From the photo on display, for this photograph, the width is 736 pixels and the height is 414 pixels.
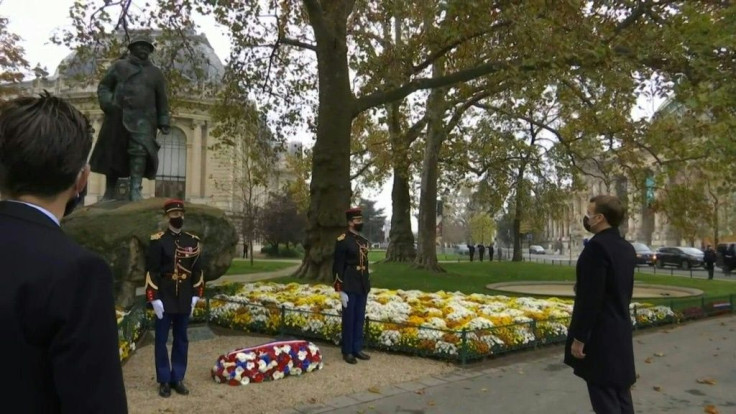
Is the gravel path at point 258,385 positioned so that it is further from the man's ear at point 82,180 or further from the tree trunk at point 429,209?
the tree trunk at point 429,209

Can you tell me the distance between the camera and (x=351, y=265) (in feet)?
28.0

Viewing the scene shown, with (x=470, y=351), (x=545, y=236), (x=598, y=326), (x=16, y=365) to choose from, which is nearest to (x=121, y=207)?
(x=470, y=351)

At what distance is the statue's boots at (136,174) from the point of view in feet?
33.7

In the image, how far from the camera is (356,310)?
27.9 feet

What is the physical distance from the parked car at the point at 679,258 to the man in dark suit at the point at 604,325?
40.3 meters

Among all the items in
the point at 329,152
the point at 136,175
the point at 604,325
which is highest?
the point at 329,152

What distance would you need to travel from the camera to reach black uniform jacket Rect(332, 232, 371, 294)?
8.47 meters

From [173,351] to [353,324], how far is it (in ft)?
8.59

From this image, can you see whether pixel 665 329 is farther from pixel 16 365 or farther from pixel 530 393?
pixel 16 365

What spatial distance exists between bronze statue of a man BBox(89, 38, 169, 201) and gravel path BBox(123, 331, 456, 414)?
3.09 m

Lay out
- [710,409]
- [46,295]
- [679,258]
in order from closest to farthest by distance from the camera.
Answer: [46,295] → [710,409] → [679,258]

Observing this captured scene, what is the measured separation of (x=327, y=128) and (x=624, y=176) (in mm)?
15419

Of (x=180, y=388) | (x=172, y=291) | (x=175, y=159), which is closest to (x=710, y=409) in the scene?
(x=180, y=388)

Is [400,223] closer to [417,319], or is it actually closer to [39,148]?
[417,319]
